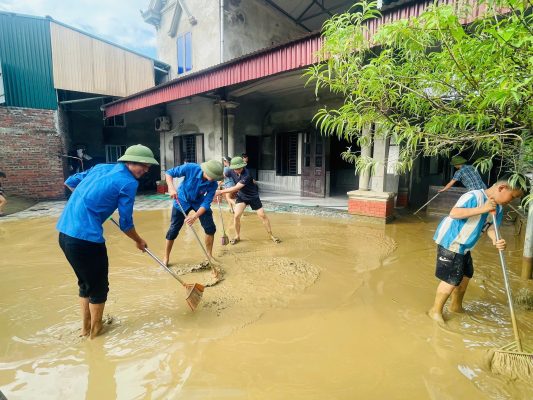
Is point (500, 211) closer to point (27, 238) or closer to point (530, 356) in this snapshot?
point (530, 356)

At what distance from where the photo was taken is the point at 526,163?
2.38 m

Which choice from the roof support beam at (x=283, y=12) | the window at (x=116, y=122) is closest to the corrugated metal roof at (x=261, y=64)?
the roof support beam at (x=283, y=12)

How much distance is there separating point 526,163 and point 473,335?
1.50m

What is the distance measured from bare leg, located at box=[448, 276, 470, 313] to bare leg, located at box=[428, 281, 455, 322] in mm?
247

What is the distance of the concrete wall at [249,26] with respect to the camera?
440 inches

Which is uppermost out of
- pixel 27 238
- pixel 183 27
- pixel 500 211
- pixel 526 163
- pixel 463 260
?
pixel 183 27

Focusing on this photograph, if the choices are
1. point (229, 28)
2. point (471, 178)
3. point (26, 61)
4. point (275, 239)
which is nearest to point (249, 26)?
point (229, 28)

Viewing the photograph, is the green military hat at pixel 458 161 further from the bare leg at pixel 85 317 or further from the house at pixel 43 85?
the house at pixel 43 85

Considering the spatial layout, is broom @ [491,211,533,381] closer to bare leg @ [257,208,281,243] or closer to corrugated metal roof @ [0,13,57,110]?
bare leg @ [257,208,281,243]

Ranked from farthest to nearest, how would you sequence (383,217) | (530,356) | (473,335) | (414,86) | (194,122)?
(194,122) → (383,217) → (473,335) → (414,86) → (530,356)

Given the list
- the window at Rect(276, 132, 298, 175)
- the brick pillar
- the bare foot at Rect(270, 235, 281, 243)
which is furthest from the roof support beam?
the bare foot at Rect(270, 235, 281, 243)

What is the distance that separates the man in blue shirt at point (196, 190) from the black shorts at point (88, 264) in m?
1.43

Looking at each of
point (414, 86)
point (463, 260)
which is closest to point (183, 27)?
point (414, 86)

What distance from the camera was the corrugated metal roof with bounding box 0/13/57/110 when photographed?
377 inches
